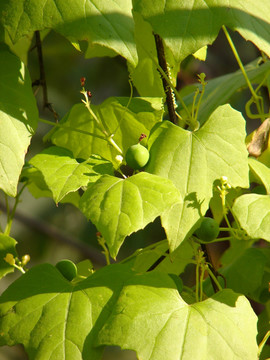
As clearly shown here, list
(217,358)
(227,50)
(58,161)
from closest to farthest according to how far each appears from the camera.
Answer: (217,358) → (58,161) → (227,50)

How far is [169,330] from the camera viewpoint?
0.68 m

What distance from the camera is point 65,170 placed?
2.51 feet

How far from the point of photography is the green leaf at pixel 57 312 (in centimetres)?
68

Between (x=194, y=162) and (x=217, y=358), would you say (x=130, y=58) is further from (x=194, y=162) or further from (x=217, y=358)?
(x=217, y=358)

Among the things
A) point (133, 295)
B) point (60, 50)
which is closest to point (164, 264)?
point (133, 295)

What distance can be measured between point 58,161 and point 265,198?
0.30 m

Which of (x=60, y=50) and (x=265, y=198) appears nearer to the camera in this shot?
(x=265, y=198)

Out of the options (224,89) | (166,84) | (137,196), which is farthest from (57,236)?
(137,196)

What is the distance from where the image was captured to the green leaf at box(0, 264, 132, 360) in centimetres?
68

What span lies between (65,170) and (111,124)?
168mm

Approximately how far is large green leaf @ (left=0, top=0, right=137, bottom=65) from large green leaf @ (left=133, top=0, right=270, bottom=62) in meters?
0.03

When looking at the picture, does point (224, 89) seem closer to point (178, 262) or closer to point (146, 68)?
point (146, 68)

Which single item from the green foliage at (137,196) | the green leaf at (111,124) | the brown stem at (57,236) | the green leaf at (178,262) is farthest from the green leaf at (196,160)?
the brown stem at (57,236)

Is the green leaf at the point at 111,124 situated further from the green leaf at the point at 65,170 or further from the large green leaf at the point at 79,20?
the large green leaf at the point at 79,20
